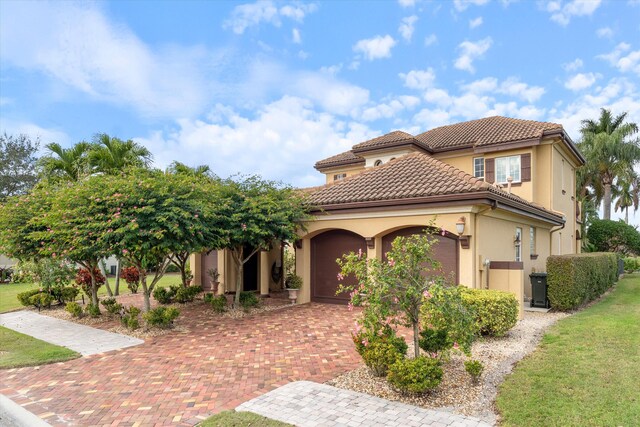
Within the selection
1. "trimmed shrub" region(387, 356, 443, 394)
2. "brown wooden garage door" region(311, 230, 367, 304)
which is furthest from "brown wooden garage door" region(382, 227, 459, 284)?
"trimmed shrub" region(387, 356, 443, 394)

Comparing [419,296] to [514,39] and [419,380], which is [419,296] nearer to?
[419,380]

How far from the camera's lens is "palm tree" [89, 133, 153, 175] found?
18.4 meters

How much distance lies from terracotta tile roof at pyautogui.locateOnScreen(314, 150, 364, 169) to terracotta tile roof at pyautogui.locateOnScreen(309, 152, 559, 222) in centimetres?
830

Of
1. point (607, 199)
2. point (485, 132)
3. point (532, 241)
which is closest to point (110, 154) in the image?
point (485, 132)

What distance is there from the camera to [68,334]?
10.9 meters

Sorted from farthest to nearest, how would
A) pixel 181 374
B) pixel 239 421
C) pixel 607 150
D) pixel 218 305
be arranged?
pixel 607 150 < pixel 218 305 < pixel 181 374 < pixel 239 421

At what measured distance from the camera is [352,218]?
1361 cm

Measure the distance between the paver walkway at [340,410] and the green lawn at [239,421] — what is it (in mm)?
124

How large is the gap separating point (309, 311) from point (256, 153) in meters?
12.1

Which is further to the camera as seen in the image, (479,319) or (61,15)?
(61,15)

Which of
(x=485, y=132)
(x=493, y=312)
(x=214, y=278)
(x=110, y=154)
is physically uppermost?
(x=485, y=132)

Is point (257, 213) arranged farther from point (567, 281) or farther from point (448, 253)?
point (567, 281)

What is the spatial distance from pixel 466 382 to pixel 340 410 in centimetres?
228

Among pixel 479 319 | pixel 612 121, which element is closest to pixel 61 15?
pixel 479 319
